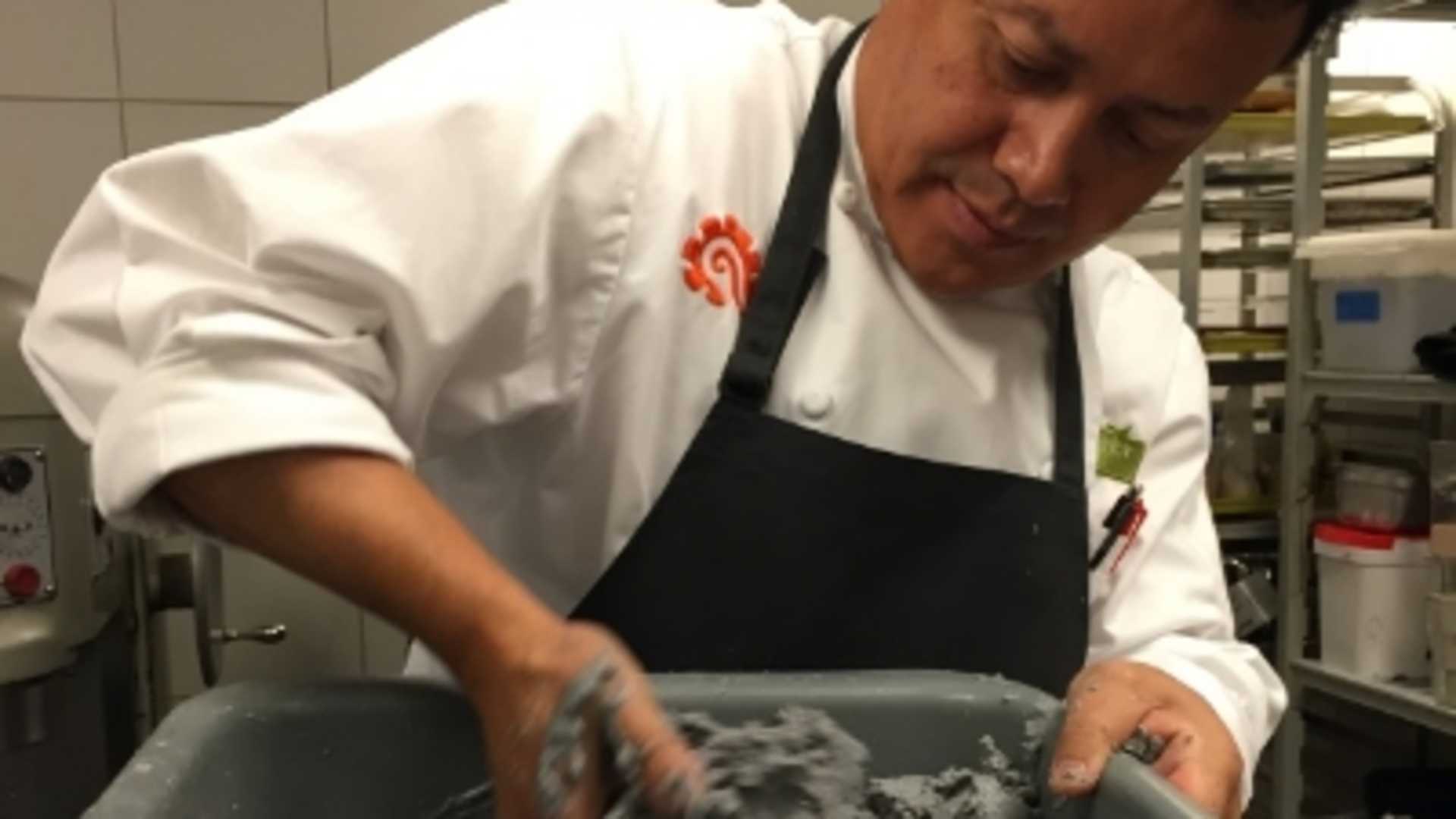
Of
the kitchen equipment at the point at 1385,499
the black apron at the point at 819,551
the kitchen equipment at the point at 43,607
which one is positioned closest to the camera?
the black apron at the point at 819,551

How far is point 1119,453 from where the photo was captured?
69cm

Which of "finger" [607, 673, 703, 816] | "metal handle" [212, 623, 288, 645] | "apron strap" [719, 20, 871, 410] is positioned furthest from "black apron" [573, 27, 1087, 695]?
"metal handle" [212, 623, 288, 645]

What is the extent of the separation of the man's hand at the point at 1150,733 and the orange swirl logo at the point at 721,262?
23 centimetres

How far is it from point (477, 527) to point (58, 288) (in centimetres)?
21

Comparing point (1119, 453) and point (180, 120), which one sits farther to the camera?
point (180, 120)

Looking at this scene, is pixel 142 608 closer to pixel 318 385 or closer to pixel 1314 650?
pixel 318 385

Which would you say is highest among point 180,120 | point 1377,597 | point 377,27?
point 377,27

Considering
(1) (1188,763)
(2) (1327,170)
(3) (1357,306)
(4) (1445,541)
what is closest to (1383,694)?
(4) (1445,541)

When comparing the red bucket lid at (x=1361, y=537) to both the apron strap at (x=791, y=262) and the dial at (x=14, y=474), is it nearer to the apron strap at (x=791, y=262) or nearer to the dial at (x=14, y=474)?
the apron strap at (x=791, y=262)

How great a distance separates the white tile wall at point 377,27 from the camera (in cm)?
142

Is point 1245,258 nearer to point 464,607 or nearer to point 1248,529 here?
point 1248,529

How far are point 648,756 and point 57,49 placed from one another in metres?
1.25

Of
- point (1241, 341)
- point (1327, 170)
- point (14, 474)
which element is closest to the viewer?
point (14, 474)

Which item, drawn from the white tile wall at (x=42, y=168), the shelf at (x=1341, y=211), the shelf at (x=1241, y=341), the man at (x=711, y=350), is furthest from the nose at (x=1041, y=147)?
the shelf at (x=1341, y=211)
